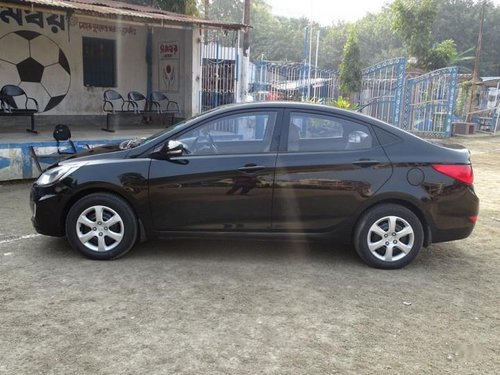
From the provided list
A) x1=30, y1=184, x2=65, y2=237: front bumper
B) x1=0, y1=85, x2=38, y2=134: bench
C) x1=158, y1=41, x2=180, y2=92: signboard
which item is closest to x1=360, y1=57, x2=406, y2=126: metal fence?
x1=158, y1=41, x2=180, y2=92: signboard

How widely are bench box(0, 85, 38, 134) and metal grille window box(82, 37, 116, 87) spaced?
1.51 metres

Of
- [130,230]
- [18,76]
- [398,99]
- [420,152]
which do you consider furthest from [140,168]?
[398,99]

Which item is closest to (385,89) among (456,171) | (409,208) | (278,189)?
(456,171)

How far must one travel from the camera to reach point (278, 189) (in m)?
4.62

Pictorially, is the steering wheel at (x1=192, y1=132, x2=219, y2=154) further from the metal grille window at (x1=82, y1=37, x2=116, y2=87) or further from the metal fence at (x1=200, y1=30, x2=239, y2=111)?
the metal grille window at (x1=82, y1=37, x2=116, y2=87)

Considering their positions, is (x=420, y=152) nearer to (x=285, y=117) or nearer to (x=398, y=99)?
(x=285, y=117)

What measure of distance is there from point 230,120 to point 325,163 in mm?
990

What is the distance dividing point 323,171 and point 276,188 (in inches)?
18.0

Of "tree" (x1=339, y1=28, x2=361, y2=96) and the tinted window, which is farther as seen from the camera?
"tree" (x1=339, y1=28, x2=361, y2=96)

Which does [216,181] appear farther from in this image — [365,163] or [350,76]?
[350,76]

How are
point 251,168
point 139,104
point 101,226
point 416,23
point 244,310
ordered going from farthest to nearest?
point 416,23
point 139,104
point 101,226
point 251,168
point 244,310

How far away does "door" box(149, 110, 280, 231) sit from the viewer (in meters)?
4.62

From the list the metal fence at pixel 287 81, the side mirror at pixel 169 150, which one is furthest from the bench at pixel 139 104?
the side mirror at pixel 169 150

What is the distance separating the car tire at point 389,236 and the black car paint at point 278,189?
0.10 meters
